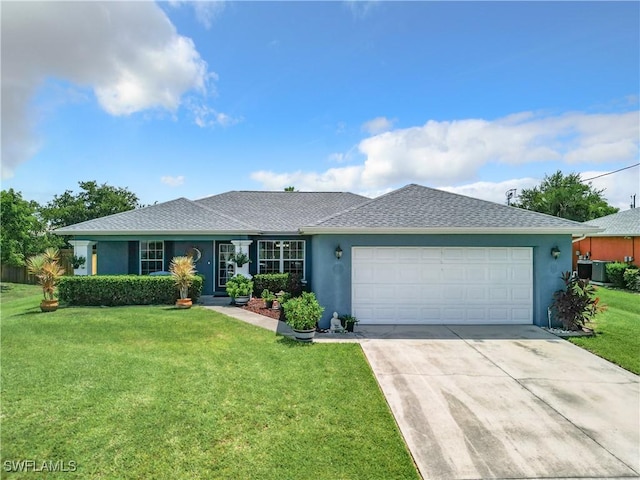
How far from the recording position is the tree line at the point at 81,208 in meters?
21.4

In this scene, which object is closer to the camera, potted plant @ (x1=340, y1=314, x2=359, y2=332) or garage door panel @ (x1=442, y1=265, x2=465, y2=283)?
potted plant @ (x1=340, y1=314, x2=359, y2=332)

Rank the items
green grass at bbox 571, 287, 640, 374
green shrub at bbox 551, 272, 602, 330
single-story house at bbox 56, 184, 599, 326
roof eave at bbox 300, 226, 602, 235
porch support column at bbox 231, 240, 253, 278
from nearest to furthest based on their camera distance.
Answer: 1. green grass at bbox 571, 287, 640, 374
2. green shrub at bbox 551, 272, 602, 330
3. roof eave at bbox 300, 226, 602, 235
4. single-story house at bbox 56, 184, 599, 326
5. porch support column at bbox 231, 240, 253, 278

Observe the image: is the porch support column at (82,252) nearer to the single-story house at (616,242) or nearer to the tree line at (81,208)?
the tree line at (81,208)

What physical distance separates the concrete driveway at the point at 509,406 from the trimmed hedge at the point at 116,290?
874 centimetres

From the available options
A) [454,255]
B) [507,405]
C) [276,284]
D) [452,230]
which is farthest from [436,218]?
[276,284]

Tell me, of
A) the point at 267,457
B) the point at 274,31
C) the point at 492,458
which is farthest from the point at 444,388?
the point at 274,31

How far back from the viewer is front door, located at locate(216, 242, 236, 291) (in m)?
16.2

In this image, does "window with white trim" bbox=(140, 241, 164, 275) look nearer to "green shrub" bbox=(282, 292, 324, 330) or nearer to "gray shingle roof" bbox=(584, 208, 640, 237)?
"green shrub" bbox=(282, 292, 324, 330)

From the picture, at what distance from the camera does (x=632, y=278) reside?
1691 centimetres

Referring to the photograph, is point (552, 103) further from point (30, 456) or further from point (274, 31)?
point (30, 456)

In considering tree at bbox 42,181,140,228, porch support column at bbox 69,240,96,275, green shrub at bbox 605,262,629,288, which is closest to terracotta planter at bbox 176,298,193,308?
porch support column at bbox 69,240,96,275

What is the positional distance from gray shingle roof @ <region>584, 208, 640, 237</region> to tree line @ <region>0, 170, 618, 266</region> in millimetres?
7764

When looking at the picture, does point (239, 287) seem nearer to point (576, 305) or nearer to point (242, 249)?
point (242, 249)

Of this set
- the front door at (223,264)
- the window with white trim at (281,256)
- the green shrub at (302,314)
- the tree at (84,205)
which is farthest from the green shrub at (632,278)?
the tree at (84,205)
